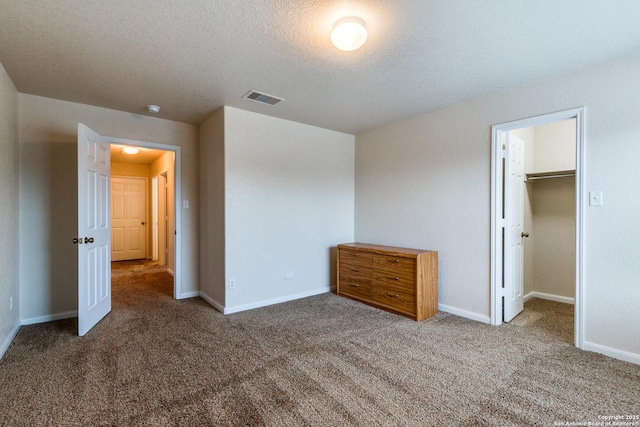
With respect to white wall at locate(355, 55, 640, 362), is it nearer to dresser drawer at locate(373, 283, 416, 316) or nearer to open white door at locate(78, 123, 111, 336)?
dresser drawer at locate(373, 283, 416, 316)

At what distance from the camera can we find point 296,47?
7.38 feet

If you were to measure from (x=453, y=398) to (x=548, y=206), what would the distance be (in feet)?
11.2

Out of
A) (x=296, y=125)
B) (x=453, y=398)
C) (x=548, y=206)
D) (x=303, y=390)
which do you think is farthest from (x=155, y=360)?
(x=548, y=206)

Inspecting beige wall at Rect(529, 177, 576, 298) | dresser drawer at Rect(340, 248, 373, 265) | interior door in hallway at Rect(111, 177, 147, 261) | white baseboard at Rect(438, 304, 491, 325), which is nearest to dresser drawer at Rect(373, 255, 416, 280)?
dresser drawer at Rect(340, 248, 373, 265)

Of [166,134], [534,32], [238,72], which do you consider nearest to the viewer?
[534,32]

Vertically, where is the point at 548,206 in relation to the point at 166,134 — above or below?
below

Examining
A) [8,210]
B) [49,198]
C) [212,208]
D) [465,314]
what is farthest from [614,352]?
[49,198]

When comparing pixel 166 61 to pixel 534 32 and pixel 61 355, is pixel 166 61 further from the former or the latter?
pixel 534 32

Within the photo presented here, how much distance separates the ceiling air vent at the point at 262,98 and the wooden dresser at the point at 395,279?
204 cm

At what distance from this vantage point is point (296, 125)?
162 inches

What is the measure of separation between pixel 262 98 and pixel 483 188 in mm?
2543

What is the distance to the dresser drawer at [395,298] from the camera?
3328mm

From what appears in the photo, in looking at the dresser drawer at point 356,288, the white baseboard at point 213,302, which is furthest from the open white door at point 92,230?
the dresser drawer at point 356,288

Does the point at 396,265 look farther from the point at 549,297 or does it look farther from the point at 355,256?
the point at 549,297
